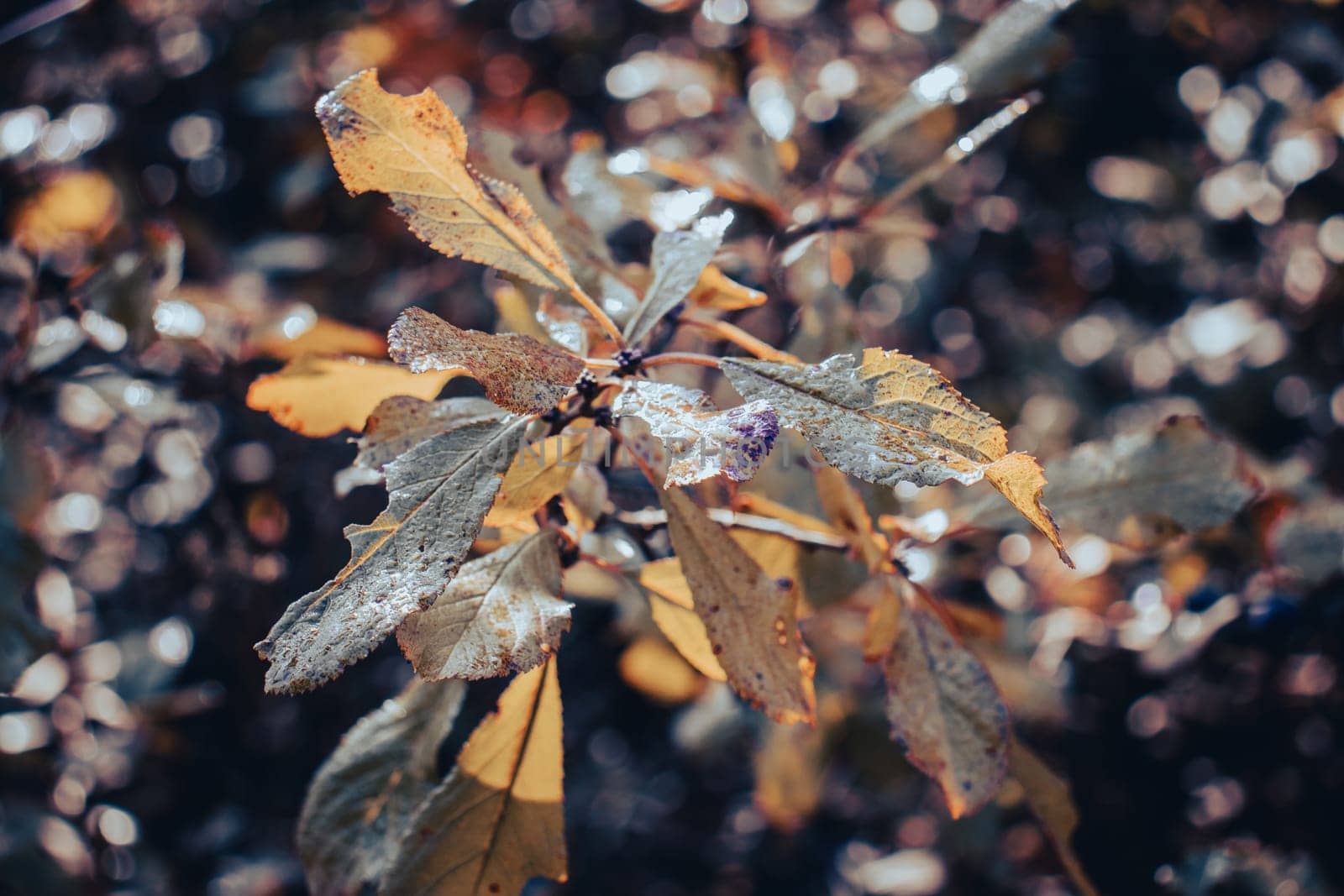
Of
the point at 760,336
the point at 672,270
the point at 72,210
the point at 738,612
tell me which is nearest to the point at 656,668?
the point at 760,336

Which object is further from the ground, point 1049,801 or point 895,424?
point 895,424

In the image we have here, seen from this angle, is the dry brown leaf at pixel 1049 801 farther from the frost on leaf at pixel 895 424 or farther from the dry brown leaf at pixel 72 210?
the dry brown leaf at pixel 72 210

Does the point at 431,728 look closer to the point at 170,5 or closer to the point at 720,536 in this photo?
the point at 720,536

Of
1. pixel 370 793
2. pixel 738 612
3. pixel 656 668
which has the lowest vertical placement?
pixel 656 668

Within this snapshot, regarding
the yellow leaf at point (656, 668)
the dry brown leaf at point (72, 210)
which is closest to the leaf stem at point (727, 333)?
the yellow leaf at point (656, 668)

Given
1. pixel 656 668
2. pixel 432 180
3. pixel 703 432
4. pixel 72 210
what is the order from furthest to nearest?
1. pixel 72 210
2. pixel 656 668
3. pixel 432 180
4. pixel 703 432

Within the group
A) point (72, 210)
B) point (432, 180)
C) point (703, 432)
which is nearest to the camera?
point (703, 432)

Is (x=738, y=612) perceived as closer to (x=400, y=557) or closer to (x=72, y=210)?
(x=400, y=557)
